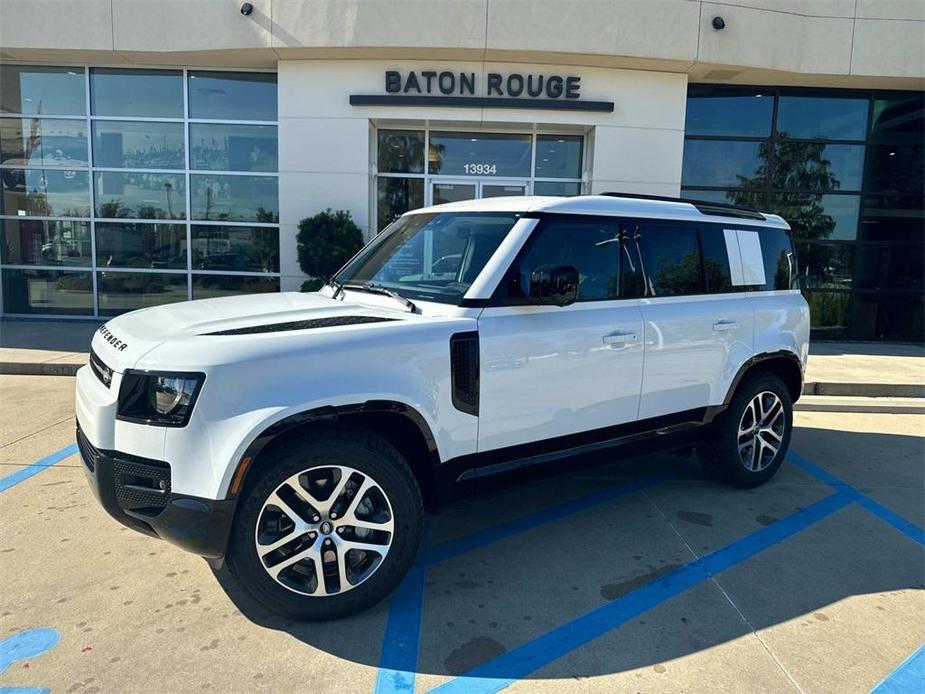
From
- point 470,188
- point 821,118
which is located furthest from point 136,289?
point 821,118

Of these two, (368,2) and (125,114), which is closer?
(368,2)

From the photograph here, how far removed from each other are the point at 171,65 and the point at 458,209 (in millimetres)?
10306

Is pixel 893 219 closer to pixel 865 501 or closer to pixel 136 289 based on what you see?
pixel 865 501

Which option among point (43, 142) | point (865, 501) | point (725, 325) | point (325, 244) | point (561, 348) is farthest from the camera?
point (43, 142)

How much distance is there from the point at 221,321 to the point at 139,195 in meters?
10.6

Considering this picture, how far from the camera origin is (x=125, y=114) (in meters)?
12.1

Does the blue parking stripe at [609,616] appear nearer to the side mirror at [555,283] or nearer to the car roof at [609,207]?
the side mirror at [555,283]

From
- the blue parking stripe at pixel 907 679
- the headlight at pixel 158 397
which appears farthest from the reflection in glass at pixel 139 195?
the blue parking stripe at pixel 907 679

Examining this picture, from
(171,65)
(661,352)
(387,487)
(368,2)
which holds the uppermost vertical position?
(368,2)

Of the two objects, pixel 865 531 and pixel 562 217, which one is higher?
pixel 562 217

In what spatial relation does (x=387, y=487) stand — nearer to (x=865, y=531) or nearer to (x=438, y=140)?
(x=865, y=531)

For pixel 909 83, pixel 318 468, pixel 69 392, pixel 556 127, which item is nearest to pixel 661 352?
pixel 318 468

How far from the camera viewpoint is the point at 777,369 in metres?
5.03

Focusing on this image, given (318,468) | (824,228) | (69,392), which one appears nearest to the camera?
(318,468)
